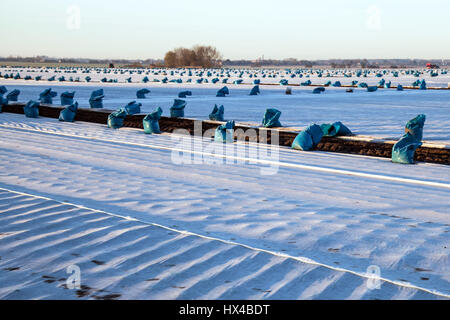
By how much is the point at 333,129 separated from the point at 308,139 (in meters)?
1.47

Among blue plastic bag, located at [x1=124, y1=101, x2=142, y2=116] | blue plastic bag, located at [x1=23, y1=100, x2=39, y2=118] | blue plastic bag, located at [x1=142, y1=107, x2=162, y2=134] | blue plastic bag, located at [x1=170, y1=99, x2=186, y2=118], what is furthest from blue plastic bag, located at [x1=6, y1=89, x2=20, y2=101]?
blue plastic bag, located at [x1=142, y1=107, x2=162, y2=134]

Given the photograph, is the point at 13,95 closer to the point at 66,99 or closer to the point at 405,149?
the point at 66,99

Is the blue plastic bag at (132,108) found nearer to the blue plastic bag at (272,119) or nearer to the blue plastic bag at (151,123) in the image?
the blue plastic bag at (151,123)

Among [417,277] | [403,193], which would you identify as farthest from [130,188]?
[417,277]

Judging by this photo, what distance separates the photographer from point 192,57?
118 m

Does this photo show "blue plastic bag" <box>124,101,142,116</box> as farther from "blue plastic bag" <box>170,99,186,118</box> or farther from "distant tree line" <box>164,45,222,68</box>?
"distant tree line" <box>164,45,222,68</box>

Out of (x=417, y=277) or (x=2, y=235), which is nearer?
(x=417, y=277)

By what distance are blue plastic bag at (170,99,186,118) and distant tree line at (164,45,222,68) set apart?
10322cm

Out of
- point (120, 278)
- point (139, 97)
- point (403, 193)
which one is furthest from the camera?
point (139, 97)

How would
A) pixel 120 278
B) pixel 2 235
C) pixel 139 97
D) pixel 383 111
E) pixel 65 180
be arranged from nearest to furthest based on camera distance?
1. pixel 120 278
2. pixel 2 235
3. pixel 65 180
4. pixel 383 111
5. pixel 139 97

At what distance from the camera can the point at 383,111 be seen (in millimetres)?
17781

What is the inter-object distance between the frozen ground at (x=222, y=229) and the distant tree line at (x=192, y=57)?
364 ft
